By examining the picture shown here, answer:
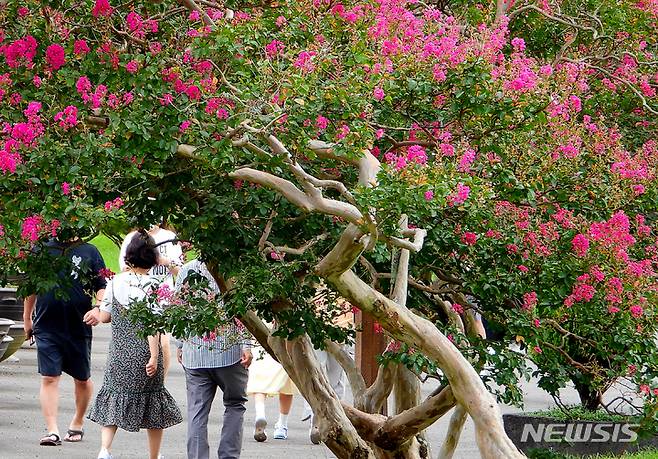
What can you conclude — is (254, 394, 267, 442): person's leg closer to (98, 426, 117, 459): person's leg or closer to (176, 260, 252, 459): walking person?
(98, 426, 117, 459): person's leg

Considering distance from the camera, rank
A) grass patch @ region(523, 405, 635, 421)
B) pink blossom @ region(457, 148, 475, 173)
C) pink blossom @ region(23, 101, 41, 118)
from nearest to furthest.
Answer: pink blossom @ region(23, 101, 41, 118), pink blossom @ region(457, 148, 475, 173), grass patch @ region(523, 405, 635, 421)

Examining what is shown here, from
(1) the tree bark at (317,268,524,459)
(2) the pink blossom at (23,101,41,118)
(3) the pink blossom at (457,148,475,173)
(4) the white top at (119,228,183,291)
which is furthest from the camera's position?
(4) the white top at (119,228,183,291)

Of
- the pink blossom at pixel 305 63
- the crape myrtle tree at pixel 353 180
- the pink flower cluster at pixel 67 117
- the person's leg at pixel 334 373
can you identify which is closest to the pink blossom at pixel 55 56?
the crape myrtle tree at pixel 353 180

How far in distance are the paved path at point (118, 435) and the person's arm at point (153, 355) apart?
137 cm

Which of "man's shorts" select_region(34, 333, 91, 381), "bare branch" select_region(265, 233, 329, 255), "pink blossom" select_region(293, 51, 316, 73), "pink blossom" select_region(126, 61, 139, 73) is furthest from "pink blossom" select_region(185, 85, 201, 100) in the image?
"man's shorts" select_region(34, 333, 91, 381)

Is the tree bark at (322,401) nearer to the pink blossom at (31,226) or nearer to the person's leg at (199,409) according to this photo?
the person's leg at (199,409)

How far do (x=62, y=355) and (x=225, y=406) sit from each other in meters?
1.79

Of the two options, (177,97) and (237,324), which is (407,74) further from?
(237,324)

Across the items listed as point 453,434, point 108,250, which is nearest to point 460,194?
point 453,434

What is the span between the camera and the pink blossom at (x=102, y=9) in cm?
518

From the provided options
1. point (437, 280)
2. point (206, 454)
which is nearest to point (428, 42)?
point (437, 280)

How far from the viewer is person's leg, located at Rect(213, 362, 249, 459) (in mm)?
7922

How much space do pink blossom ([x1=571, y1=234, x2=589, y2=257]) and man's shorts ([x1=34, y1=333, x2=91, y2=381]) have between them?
4422 mm

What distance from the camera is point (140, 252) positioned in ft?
25.7
